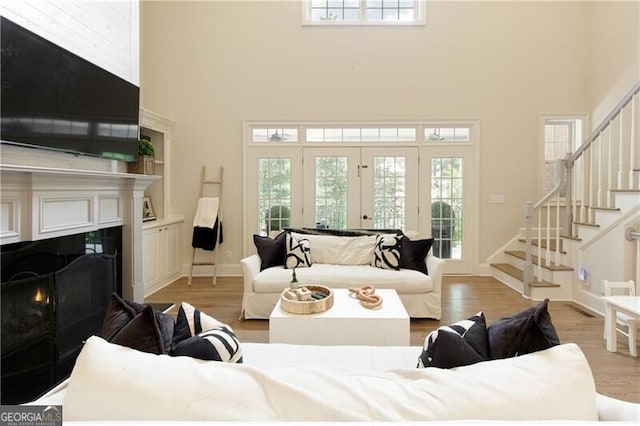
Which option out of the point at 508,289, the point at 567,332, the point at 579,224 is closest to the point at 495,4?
the point at 579,224

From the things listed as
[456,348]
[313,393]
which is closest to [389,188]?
[456,348]

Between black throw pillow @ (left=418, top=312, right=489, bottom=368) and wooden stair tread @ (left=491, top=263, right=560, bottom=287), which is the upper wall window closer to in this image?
wooden stair tread @ (left=491, top=263, right=560, bottom=287)

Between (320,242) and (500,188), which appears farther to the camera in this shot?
(500,188)

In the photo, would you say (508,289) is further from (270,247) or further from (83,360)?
(83,360)

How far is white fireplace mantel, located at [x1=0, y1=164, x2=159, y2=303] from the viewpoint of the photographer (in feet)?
7.13

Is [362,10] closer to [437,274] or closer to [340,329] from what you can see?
[437,274]

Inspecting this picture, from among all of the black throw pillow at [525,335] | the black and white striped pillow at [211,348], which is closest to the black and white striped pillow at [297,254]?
the black and white striped pillow at [211,348]

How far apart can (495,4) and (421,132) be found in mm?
2156

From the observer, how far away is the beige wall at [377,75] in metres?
5.34

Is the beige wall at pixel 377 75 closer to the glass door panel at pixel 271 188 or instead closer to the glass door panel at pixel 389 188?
the glass door panel at pixel 271 188

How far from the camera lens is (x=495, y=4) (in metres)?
5.32

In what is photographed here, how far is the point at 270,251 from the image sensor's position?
399 cm

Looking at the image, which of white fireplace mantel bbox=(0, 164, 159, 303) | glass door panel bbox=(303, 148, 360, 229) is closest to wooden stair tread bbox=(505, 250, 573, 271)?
glass door panel bbox=(303, 148, 360, 229)

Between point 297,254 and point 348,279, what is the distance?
2.15 feet
